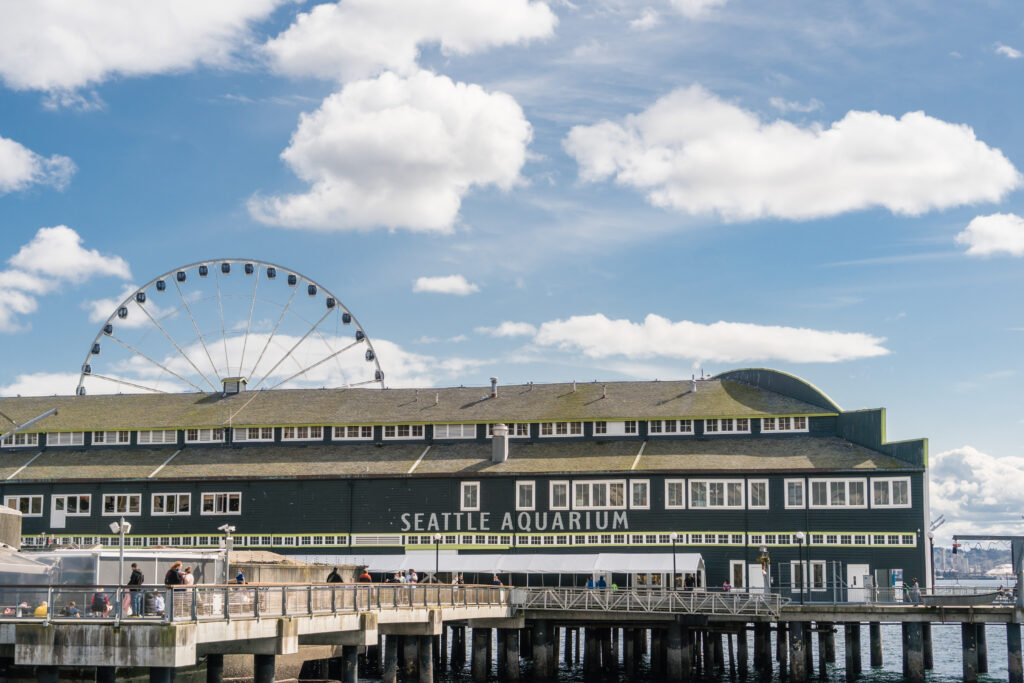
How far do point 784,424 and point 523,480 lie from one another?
15416 millimetres

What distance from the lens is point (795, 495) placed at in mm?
68500

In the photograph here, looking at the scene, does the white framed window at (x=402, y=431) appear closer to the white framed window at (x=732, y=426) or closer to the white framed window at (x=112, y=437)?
the white framed window at (x=112, y=437)

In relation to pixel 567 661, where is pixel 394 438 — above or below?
Answer: above

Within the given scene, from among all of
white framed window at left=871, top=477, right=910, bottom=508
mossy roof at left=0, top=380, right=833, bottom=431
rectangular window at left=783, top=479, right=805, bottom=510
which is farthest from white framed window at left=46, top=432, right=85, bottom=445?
white framed window at left=871, top=477, right=910, bottom=508

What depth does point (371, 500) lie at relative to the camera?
7338cm

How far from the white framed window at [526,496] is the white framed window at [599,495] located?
2240 millimetres

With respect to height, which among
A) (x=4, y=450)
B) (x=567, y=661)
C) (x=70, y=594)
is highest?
(x=4, y=450)

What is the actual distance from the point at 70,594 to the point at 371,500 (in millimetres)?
Answer: 42682

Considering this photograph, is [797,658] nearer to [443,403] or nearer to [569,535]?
→ [569,535]

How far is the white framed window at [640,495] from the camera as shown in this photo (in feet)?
231

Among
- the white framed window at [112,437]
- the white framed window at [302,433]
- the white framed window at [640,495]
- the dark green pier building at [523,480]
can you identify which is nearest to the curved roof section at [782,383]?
the dark green pier building at [523,480]

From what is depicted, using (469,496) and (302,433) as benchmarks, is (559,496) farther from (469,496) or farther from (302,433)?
(302,433)

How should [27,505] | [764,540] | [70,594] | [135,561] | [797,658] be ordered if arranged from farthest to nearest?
[27,505] < [764,540] < [797,658] < [135,561] < [70,594]

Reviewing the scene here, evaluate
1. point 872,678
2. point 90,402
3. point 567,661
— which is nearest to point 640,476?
point 567,661
